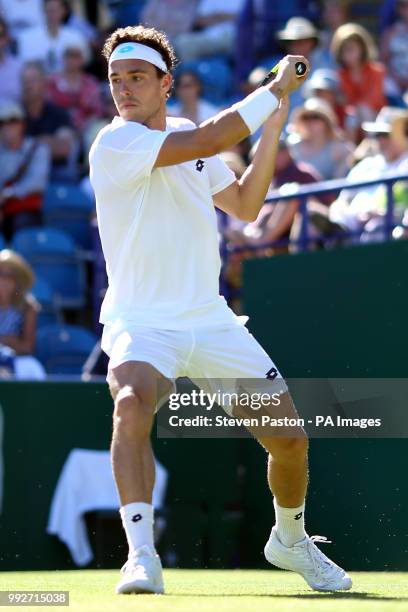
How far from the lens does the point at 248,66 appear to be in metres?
14.6

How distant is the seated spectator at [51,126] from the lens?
13.1 meters

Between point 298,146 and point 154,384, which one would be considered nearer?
point 154,384

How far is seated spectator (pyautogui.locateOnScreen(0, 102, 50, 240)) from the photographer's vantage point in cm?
→ 1243

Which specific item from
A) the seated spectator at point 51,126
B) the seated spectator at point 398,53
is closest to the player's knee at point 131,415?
the seated spectator at point 51,126

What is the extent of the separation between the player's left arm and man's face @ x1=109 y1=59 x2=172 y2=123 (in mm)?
522

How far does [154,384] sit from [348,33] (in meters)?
7.84

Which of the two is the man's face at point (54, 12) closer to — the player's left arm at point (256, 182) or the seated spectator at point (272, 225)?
the seated spectator at point (272, 225)

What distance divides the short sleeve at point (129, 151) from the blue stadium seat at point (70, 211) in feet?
22.8

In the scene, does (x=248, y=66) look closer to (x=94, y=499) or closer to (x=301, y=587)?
(x=94, y=499)

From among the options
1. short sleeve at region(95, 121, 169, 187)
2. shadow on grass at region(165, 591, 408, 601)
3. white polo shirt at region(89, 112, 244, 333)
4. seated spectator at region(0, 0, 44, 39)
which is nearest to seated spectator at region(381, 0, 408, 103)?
seated spectator at region(0, 0, 44, 39)

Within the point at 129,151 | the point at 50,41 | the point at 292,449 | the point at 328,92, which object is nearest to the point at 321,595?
the point at 292,449

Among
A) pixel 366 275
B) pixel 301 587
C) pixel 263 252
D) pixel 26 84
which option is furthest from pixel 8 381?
pixel 26 84

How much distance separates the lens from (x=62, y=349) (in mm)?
10781

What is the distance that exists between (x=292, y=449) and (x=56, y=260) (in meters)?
6.53
